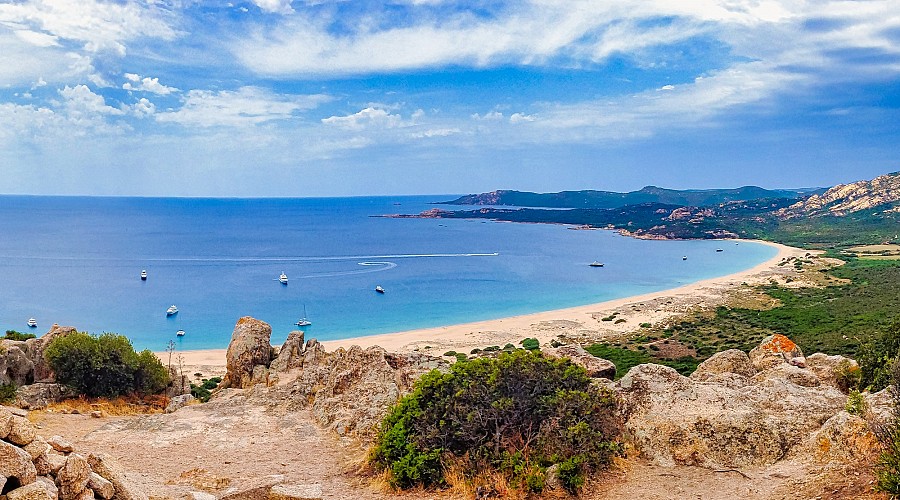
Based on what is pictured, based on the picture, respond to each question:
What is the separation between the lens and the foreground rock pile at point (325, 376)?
17.1 m

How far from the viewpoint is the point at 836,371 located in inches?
692

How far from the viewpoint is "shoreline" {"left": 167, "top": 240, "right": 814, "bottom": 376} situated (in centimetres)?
4900

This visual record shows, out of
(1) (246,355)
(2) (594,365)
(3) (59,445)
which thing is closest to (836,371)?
(2) (594,365)

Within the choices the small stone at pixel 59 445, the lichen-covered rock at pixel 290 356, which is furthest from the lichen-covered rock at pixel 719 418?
the lichen-covered rock at pixel 290 356

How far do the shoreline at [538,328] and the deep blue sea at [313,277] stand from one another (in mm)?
4406

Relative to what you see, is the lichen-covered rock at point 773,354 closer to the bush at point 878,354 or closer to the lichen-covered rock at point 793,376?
the lichen-covered rock at point 793,376

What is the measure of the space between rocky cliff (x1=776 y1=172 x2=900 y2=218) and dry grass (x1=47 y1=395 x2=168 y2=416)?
574ft

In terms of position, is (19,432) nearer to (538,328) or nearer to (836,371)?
(836,371)

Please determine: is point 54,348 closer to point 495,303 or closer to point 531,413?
point 531,413

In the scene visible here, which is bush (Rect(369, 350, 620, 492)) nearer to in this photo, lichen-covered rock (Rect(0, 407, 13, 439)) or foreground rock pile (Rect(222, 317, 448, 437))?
foreground rock pile (Rect(222, 317, 448, 437))

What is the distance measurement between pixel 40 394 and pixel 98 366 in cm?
186

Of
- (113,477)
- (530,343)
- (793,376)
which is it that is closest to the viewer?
(113,477)

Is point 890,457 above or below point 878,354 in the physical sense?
above

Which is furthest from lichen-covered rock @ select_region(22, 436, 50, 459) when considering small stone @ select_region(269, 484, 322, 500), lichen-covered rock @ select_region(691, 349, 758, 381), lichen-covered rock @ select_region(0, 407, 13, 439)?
lichen-covered rock @ select_region(691, 349, 758, 381)
